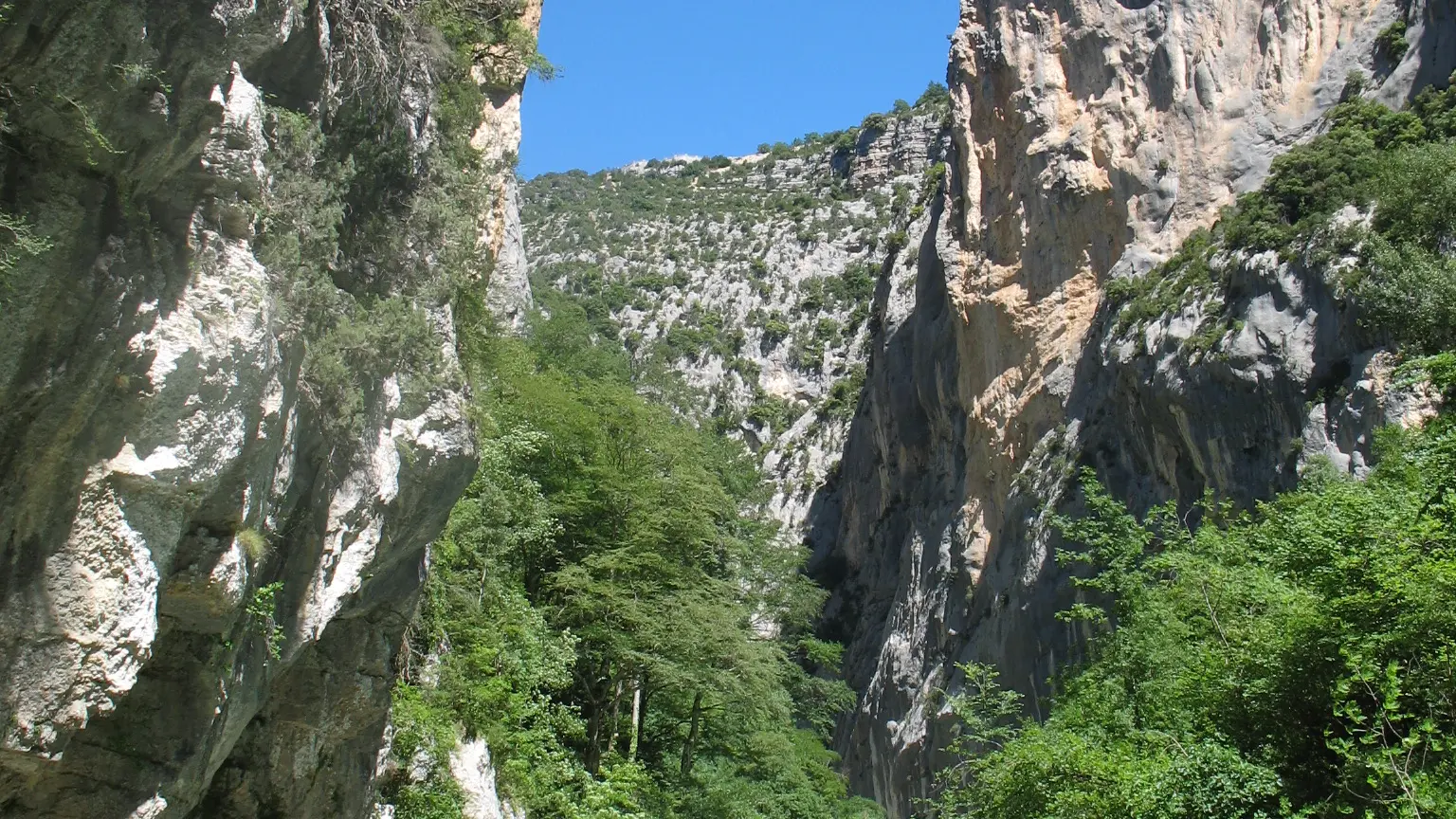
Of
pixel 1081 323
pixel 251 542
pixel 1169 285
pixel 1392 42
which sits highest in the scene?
pixel 1392 42

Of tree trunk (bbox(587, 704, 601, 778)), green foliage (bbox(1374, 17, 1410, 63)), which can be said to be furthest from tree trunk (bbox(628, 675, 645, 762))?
green foliage (bbox(1374, 17, 1410, 63))

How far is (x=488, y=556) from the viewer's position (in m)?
17.1

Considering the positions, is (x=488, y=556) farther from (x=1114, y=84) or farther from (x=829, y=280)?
(x=829, y=280)

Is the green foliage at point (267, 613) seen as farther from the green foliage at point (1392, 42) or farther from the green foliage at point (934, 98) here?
the green foliage at point (934, 98)

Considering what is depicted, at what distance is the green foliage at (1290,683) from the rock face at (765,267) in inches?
1329

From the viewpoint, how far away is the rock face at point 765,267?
59219 mm

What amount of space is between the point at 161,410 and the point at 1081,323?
2659 centimetres

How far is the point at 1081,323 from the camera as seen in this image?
3020 centimetres

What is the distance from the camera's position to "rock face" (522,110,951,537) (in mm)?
59219

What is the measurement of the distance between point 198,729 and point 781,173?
8436cm

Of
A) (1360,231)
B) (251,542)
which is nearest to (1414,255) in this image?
(1360,231)

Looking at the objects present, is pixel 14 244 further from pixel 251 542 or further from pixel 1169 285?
pixel 1169 285

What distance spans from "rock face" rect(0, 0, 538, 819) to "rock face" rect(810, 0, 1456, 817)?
1697 cm

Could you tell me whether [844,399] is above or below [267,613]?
above
